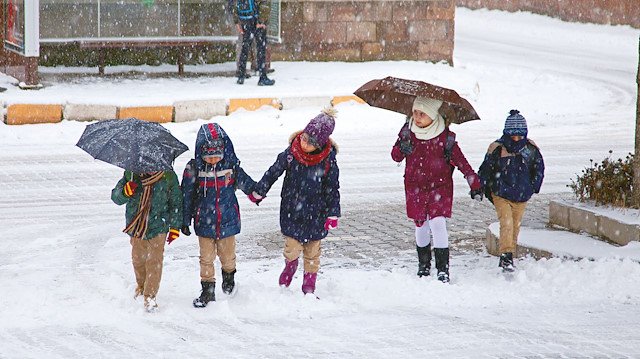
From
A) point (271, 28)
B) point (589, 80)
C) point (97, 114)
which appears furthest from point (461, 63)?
point (97, 114)

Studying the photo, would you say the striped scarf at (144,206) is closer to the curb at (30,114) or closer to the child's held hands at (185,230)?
the child's held hands at (185,230)

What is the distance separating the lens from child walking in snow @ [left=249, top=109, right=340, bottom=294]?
779 centimetres

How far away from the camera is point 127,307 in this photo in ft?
25.3

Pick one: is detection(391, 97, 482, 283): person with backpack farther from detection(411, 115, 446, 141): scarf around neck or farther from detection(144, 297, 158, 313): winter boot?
detection(144, 297, 158, 313): winter boot

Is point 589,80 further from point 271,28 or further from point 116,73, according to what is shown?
point 116,73

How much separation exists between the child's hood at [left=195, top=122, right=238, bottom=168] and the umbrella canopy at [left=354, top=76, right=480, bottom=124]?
1464mm

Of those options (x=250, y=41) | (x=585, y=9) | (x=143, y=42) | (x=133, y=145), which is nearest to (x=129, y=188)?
(x=133, y=145)

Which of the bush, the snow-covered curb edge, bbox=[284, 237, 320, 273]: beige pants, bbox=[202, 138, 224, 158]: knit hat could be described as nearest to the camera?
bbox=[202, 138, 224, 158]: knit hat

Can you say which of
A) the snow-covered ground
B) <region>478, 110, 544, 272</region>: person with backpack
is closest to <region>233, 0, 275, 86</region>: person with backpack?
Result: the snow-covered ground

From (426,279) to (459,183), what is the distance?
14.6 feet

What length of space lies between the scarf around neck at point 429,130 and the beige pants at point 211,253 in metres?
1.69

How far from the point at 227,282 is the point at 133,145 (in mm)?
1291

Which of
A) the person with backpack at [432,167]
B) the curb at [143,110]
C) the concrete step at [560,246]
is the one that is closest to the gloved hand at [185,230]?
the person with backpack at [432,167]

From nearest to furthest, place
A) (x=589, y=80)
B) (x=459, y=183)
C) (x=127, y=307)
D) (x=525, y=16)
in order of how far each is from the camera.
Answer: (x=127, y=307) → (x=459, y=183) → (x=589, y=80) → (x=525, y=16)
